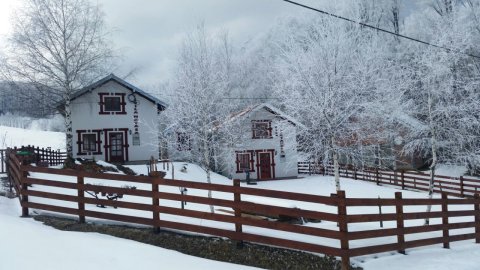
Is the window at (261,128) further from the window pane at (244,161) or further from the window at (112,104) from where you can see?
the window at (112,104)

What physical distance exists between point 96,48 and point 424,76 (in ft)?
63.1

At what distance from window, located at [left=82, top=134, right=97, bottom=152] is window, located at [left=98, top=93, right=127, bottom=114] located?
190 centimetres

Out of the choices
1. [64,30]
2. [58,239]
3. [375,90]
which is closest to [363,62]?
[375,90]

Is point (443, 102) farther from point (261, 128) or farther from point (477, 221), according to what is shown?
point (261, 128)

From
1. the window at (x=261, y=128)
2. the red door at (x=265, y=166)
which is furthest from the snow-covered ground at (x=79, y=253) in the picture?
the red door at (x=265, y=166)

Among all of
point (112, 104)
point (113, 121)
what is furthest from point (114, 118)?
point (112, 104)

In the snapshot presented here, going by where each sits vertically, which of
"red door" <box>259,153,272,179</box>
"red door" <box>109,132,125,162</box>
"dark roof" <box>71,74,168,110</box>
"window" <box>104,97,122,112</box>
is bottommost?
"red door" <box>259,153,272,179</box>

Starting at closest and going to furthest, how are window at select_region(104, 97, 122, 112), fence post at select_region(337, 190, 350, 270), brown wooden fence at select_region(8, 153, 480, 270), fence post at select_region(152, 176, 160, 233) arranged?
fence post at select_region(337, 190, 350, 270) → brown wooden fence at select_region(8, 153, 480, 270) → fence post at select_region(152, 176, 160, 233) → window at select_region(104, 97, 122, 112)

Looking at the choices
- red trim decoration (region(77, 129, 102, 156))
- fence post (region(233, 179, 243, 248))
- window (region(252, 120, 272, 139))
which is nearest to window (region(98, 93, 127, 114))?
red trim decoration (region(77, 129, 102, 156))

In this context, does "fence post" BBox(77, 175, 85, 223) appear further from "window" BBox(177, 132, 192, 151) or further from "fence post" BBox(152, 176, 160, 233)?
"window" BBox(177, 132, 192, 151)

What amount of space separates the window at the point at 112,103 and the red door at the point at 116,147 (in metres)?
1.66

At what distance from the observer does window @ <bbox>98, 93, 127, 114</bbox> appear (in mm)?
28000

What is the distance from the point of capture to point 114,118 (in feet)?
92.8

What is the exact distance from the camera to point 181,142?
1775 centimetres
